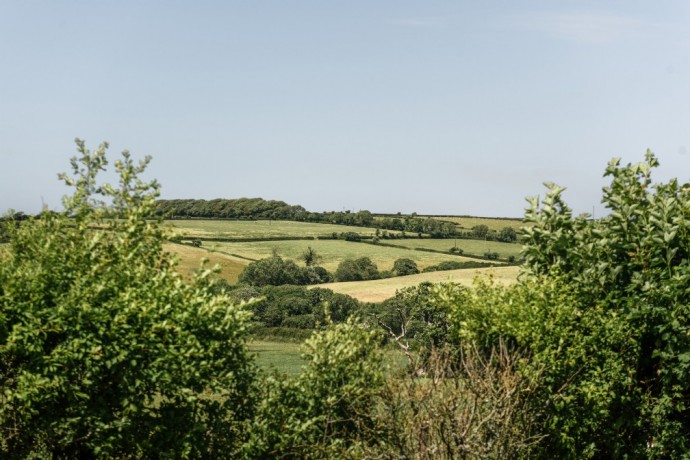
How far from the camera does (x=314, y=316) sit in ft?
297

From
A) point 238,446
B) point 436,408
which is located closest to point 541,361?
point 436,408

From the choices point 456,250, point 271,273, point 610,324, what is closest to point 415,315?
point 271,273

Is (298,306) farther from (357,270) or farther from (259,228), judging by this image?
(259,228)

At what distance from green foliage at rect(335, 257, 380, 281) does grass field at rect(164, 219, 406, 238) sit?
19423 millimetres

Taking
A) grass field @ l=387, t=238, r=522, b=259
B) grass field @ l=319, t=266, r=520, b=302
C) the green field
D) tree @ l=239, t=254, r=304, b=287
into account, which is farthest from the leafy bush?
the green field

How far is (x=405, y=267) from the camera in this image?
115 metres

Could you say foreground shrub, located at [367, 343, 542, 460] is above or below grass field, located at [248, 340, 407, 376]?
→ above

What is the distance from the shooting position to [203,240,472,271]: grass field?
118125mm

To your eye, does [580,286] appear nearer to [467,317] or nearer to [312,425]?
[467,317]

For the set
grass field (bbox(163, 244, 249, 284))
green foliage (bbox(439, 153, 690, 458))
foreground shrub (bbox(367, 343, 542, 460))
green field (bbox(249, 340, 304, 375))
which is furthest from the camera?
grass field (bbox(163, 244, 249, 284))

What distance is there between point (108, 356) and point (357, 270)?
103 meters

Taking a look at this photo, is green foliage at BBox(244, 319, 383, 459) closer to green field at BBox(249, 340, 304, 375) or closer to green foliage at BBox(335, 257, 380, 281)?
green field at BBox(249, 340, 304, 375)

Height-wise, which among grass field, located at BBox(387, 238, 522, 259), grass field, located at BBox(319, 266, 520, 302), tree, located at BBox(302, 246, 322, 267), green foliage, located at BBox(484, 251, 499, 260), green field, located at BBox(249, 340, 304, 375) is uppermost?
grass field, located at BBox(387, 238, 522, 259)

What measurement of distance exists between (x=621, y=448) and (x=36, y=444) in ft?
42.4
